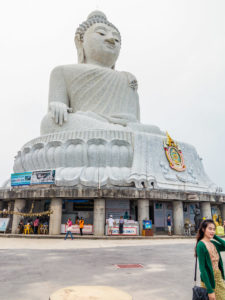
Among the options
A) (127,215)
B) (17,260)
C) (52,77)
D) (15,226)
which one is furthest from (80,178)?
(52,77)

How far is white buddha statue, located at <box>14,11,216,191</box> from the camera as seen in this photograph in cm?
1479

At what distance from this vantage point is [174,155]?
662 inches

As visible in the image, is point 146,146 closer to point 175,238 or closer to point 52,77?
point 175,238

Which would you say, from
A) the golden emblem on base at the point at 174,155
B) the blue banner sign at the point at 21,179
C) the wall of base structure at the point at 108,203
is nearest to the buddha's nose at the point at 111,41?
the golden emblem on base at the point at 174,155

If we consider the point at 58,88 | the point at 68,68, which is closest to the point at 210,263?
the point at 58,88

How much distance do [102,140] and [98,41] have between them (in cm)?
1114

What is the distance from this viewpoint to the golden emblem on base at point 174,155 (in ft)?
53.8

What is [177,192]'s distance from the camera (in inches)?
535

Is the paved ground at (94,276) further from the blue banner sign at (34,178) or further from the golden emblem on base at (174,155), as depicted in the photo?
the golden emblem on base at (174,155)

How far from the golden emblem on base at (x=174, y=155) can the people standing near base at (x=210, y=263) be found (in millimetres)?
13853

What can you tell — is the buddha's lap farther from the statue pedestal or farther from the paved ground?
the paved ground

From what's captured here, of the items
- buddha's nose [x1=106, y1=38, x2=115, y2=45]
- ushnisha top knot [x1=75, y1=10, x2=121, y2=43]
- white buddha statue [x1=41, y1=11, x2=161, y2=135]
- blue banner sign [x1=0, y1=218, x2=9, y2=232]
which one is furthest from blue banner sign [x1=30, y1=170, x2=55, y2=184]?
ushnisha top knot [x1=75, y1=10, x2=121, y2=43]

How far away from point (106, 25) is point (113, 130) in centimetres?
1181

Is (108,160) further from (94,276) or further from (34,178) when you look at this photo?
(94,276)
